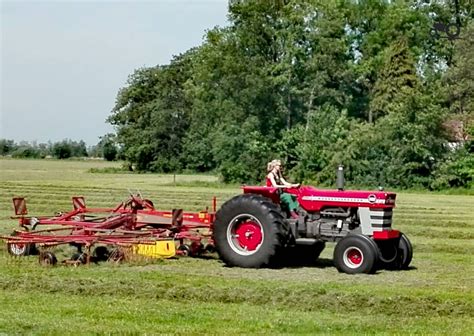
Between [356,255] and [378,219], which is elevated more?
[378,219]

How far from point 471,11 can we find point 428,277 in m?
60.0

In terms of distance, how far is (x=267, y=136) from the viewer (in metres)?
53.3

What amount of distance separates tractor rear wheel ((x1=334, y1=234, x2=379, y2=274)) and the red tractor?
0.03 metres

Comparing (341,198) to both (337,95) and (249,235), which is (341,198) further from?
(337,95)

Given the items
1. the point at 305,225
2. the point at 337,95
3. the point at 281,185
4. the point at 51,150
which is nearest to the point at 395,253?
the point at 305,225

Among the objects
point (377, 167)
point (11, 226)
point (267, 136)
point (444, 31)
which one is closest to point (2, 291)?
point (11, 226)

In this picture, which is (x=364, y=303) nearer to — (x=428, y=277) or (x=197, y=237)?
(x=428, y=277)

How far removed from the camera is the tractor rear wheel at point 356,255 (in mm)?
13375

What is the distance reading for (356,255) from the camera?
1362 centimetres

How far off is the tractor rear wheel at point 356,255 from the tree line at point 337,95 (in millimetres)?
34593

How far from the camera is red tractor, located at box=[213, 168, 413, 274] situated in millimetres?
13992

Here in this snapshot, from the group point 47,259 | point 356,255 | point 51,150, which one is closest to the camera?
point 356,255

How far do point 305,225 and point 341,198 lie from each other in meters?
0.71

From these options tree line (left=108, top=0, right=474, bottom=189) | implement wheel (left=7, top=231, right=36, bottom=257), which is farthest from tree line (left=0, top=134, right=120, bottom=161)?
implement wheel (left=7, top=231, right=36, bottom=257)
